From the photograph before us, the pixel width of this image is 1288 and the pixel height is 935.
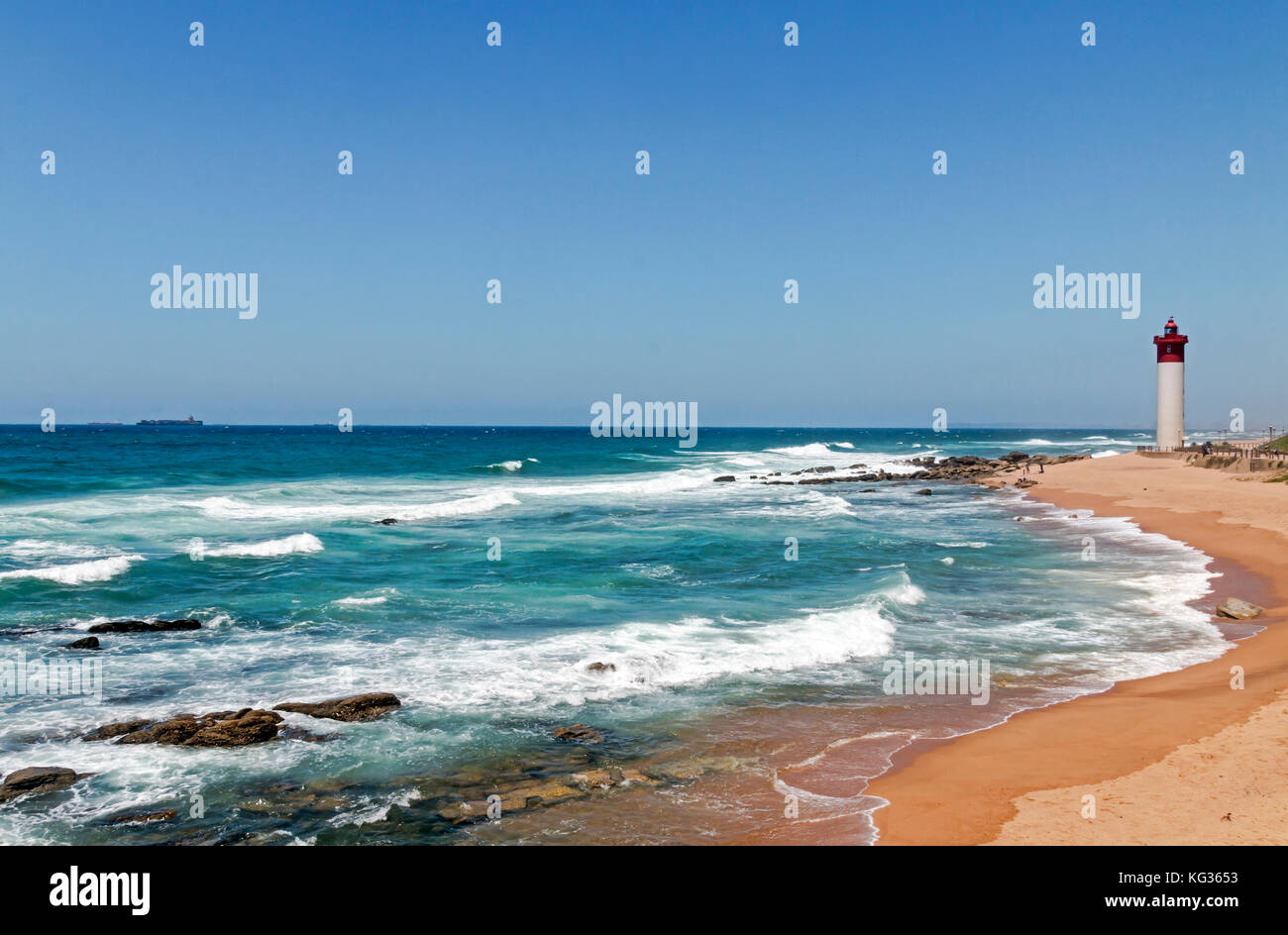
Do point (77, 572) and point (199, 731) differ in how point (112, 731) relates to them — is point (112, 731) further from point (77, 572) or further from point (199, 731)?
point (77, 572)

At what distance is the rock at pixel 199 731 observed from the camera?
1020cm

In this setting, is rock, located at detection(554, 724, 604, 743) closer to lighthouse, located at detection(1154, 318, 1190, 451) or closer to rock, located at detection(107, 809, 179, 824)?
rock, located at detection(107, 809, 179, 824)

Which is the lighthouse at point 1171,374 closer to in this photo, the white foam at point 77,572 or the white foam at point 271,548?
the white foam at point 271,548

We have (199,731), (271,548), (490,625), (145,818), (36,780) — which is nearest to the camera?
(145,818)

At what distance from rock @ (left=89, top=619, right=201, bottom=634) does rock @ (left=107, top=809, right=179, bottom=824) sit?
864cm

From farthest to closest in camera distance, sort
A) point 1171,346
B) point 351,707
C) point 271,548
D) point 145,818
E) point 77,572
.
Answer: point 1171,346 → point 271,548 → point 77,572 → point 351,707 → point 145,818

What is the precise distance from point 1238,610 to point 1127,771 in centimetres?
971

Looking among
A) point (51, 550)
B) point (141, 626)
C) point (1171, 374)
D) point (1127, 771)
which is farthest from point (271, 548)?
point (1171, 374)

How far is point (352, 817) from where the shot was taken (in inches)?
324

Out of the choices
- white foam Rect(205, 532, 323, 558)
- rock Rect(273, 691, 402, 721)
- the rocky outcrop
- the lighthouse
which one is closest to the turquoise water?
white foam Rect(205, 532, 323, 558)

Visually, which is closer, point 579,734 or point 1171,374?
point 579,734

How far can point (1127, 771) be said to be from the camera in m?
8.79

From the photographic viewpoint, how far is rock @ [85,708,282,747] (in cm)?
1020
